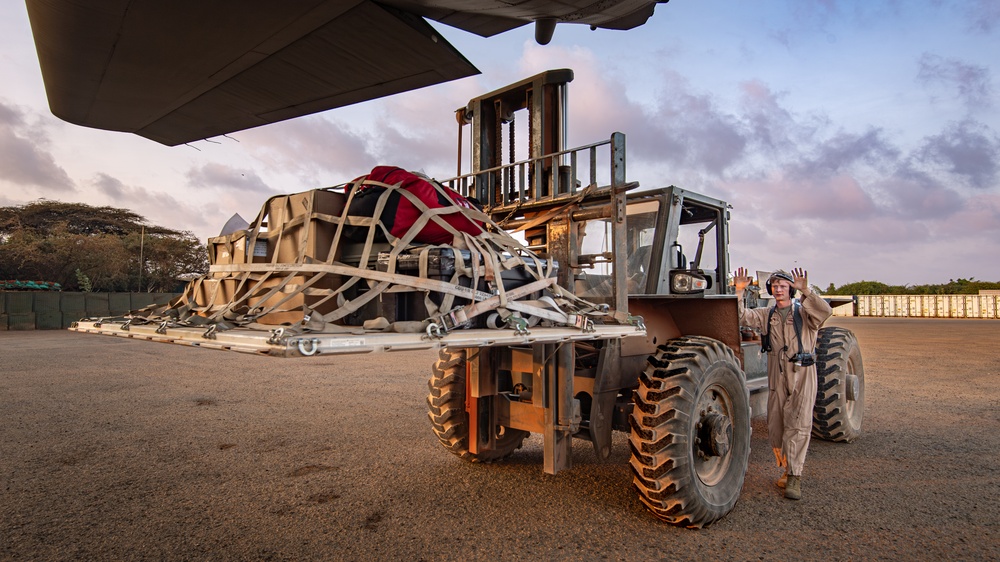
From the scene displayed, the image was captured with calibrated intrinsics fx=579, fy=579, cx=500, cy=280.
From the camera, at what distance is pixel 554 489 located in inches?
193

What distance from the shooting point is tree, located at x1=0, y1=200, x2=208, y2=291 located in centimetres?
3031

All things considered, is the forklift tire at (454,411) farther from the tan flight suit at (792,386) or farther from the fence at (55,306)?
the fence at (55,306)

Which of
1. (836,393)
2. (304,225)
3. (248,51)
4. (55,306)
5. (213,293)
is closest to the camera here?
(304,225)

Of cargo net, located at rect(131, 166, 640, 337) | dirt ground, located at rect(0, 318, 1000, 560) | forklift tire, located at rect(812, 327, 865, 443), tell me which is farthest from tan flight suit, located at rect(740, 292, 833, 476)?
cargo net, located at rect(131, 166, 640, 337)

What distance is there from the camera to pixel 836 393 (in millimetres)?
6277

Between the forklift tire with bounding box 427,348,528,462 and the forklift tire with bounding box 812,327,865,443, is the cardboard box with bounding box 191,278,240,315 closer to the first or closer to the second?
the forklift tire with bounding box 427,348,528,462

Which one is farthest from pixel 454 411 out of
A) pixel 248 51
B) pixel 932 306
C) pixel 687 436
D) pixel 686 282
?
pixel 932 306

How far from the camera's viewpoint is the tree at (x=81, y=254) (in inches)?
1193

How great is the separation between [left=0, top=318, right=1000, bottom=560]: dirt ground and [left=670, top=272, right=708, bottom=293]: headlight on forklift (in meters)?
1.75

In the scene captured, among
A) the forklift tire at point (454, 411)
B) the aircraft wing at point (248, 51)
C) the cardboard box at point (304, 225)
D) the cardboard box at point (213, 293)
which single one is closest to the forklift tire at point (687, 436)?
the forklift tire at point (454, 411)

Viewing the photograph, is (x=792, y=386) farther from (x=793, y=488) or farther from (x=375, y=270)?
(x=375, y=270)

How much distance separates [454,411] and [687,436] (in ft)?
7.24

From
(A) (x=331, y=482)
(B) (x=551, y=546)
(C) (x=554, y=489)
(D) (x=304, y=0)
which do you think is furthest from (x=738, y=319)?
(D) (x=304, y=0)

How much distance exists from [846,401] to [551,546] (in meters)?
4.56
